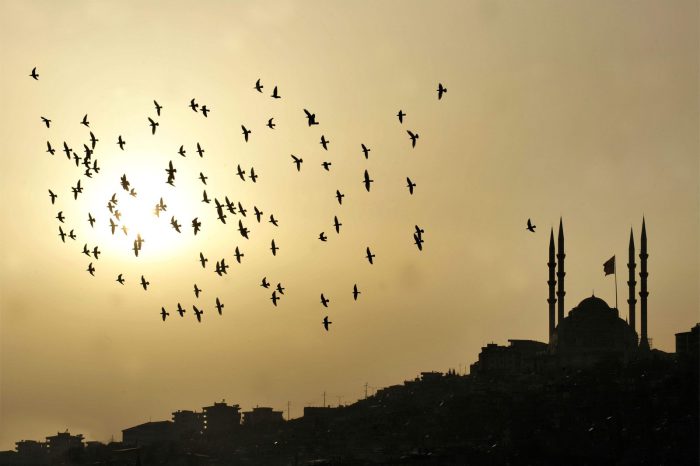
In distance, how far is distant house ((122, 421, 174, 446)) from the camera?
184500 millimetres

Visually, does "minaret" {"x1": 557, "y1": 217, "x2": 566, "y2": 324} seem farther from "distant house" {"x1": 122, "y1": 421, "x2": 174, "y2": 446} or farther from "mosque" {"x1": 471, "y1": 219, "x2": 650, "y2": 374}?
"distant house" {"x1": 122, "y1": 421, "x2": 174, "y2": 446}

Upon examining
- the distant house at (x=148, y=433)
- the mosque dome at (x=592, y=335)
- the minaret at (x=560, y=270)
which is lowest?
the distant house at (x=148, y=433)

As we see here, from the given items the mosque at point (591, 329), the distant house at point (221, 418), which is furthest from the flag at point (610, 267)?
the distant house at point (221, 418)

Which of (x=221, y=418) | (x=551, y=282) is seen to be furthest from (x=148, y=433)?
(x=551, y=282)

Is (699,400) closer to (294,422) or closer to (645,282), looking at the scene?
(645,282)

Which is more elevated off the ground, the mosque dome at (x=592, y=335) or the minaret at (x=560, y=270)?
the minaret at (x=560, y=270)

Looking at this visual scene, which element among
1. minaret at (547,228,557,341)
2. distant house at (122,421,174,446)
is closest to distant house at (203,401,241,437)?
distant house at (122,421,174,446)

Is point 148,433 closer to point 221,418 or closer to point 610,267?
point 221,418

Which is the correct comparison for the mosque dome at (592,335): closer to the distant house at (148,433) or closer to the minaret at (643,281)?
the minaret at (643,281)

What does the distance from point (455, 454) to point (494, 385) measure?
34.5 metres

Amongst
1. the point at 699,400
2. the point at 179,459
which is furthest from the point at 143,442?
the point at 699,400

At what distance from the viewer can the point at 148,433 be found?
614 feet

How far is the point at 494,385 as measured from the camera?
153625 millimetres

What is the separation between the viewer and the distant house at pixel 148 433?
184 meters
